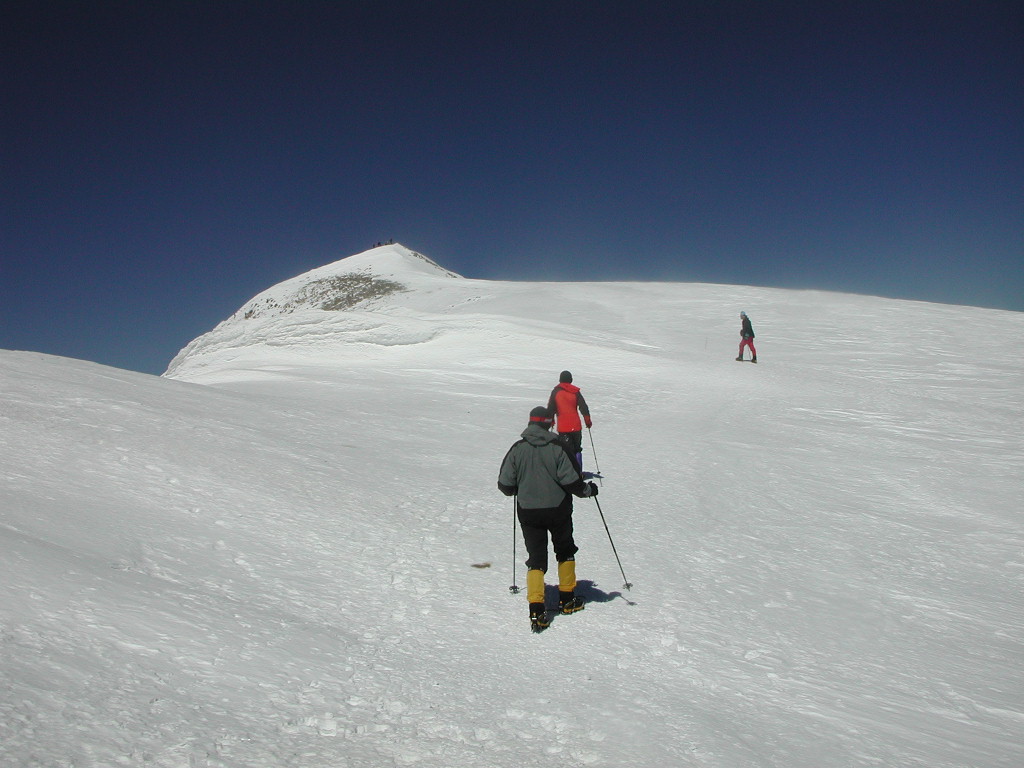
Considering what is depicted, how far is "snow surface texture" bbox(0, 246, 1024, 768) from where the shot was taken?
3990 millimetres

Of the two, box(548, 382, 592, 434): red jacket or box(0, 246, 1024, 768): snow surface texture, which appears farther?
box(548, 382, 592, 434): red jacket

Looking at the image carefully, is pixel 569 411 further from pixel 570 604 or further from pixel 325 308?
pixel 325 308

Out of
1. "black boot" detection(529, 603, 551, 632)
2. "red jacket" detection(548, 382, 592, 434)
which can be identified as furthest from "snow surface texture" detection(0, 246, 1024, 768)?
"red jacket" detection(548, 382, 592, 434)

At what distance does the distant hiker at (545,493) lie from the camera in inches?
243

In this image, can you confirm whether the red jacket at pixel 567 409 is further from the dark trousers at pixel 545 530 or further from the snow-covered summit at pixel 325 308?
the snow-covered summit at pixel 325 308

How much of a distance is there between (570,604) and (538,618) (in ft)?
1.69

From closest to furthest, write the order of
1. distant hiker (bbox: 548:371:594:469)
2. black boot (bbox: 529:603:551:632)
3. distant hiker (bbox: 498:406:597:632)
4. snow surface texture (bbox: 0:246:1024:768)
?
1. snow surface texture (bbox: 0:246:1024:768)
2. black boot (bbox: 529:603:551:632)
3. distant hiker (bbox: 498:406:597:632)
4. distant hiker (bbox: 548:371:594:469)

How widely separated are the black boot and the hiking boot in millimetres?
358

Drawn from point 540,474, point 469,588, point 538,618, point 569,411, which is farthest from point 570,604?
point 569,411

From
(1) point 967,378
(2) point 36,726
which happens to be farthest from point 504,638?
(1) point 967,378

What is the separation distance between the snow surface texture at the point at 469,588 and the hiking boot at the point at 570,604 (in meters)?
0.14

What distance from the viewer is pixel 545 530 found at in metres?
6.34

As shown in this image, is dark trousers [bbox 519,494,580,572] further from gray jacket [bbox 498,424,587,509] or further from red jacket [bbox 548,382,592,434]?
red jacket [bbox 548,382,592,434]

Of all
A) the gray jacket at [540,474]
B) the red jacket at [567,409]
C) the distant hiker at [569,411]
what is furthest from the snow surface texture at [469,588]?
the red jacket at [567,409]
